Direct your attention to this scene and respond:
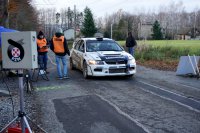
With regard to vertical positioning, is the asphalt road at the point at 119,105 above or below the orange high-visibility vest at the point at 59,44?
below

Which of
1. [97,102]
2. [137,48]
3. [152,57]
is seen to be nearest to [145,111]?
[97,102]

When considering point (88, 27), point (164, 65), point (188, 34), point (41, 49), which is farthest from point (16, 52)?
point (188, 34)

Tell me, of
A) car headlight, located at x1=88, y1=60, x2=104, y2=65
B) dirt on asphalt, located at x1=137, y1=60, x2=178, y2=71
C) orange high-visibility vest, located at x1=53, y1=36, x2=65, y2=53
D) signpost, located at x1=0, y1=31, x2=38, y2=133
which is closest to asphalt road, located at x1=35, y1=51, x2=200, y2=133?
car headlight, located at x1=88, y1=60, x2=104, y2=65

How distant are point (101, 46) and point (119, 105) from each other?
5.90 metres

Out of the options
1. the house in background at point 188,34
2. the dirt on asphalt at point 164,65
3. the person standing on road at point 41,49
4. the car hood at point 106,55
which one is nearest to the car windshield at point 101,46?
the car hood at point 106,55

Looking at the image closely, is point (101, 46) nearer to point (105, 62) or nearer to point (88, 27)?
point (105, 62)

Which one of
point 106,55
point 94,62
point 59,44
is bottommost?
point 94,62

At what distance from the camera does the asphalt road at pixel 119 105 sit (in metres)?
6.23

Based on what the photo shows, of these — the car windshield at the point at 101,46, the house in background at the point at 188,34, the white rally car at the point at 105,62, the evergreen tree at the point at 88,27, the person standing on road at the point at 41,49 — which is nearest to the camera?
the white rally car at the point at 105,62

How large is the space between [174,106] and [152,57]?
13594 mm

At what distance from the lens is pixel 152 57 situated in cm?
2128

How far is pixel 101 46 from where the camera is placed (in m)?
13.6

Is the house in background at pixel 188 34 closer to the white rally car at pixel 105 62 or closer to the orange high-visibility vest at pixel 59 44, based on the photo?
the white rally car at pixel 105 62

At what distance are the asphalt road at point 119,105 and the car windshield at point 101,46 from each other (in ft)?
5.42
